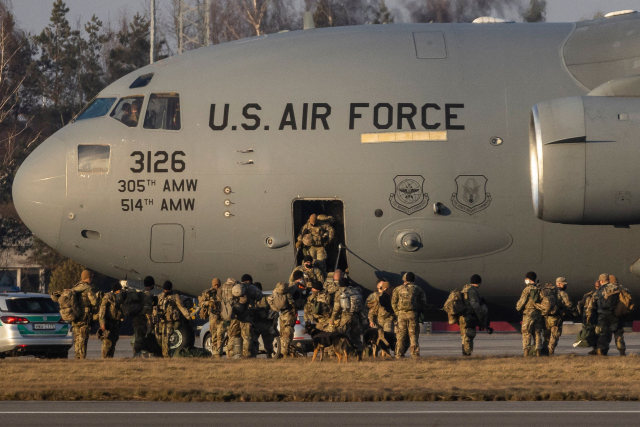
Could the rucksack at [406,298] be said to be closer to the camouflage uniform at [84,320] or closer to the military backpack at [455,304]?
the military backpack at [455,304]

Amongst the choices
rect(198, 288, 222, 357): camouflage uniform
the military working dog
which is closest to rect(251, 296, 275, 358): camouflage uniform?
rect(198, 288, 222, 357): camouflage uniform

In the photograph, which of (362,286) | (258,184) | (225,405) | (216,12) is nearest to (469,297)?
(362,286)

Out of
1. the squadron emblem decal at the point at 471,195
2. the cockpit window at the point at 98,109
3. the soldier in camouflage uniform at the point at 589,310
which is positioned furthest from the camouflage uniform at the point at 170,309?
the soldier in camouflage uniform at the point at 589,310

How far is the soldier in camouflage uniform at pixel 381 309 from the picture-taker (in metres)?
18.0

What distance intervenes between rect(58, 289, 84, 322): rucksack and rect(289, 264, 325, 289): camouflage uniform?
468 centimetres

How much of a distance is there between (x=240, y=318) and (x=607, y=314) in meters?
6.92

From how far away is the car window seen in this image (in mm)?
23828

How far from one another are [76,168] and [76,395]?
5.02 meters

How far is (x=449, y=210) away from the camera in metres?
16.7

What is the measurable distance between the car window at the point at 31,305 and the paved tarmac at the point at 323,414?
1116 cm

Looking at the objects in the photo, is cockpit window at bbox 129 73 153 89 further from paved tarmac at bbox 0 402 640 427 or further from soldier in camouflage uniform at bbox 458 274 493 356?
paved tarmac at bbox 0 402 640 427

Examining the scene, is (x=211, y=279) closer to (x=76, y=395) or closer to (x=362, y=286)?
(x=362, y=286)

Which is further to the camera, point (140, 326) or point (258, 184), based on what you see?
point (140, 326)

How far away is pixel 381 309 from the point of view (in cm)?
1973
